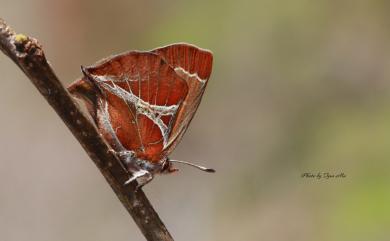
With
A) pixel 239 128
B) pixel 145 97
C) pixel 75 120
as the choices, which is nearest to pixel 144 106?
pixel 145 97

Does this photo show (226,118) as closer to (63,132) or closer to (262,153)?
(262,153)

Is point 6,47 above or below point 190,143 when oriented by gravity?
above

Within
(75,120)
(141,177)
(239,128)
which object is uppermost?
(75,120)

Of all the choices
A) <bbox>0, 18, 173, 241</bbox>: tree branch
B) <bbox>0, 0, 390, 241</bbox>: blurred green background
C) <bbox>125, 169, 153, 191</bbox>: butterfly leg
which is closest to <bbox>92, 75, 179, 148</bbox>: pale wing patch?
<bbox>125, 169, 153, 191</bbox>: butterfly leg

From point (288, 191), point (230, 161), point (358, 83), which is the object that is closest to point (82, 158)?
point (230, 161)

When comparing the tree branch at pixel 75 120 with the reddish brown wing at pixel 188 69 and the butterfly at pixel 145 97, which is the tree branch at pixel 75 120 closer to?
the butterfly at pixel 145 97

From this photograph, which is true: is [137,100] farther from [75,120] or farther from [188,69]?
[75,120]
